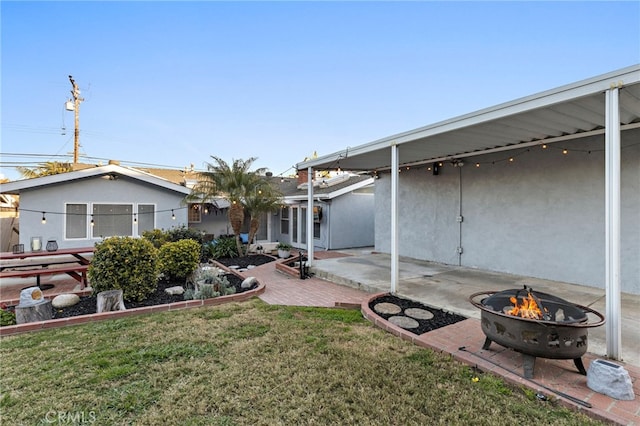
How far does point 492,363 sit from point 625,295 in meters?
4.78

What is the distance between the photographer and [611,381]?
2.81 meters

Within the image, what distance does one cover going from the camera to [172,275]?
323 inches

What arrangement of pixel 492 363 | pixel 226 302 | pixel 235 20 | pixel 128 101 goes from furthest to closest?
pixel 128 101, pixel 235 20, pixel 226 302, pixel 492 363

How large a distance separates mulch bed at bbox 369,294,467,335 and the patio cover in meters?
0.47

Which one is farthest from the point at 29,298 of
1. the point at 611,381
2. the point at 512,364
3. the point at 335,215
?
the point at 335,215

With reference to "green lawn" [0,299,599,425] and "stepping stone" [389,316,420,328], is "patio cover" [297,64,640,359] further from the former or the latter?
"green lawn" [0,299,599,425]

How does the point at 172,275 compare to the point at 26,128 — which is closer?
the point at 172,275

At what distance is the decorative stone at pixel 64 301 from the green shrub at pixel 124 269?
0.35m

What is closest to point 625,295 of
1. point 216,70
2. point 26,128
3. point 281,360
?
point 281,360

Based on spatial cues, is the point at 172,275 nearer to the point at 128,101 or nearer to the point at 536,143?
the point at 536,143

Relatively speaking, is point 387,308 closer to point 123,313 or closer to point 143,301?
point 123,313

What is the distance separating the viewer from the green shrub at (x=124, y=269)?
604 cm

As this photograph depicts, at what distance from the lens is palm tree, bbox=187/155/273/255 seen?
38.8 feet

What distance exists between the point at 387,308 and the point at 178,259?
5.74 metres
